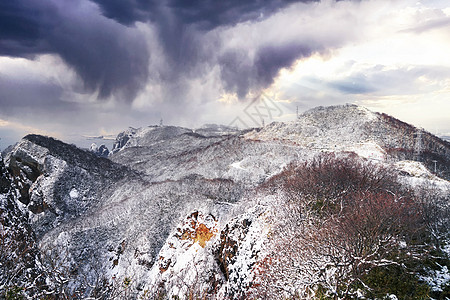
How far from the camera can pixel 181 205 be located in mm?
47344

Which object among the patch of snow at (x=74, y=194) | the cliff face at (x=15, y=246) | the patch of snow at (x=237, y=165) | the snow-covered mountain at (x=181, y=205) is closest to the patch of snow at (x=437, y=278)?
the snow-covered mountain at (x=181, y=205)

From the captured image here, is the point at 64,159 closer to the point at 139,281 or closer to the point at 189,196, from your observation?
the point at 189,196

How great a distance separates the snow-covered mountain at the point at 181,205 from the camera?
80.4 ft

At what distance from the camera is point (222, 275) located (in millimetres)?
27547

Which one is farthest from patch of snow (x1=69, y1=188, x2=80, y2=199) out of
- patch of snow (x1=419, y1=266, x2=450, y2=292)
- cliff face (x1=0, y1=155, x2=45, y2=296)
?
patch of snow (x1=419, y1=266, x2=450, y2=292)

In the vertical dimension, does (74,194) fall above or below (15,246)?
below

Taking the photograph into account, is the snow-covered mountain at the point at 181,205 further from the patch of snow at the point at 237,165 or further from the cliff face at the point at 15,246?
the patch of snow at the point at 237,165

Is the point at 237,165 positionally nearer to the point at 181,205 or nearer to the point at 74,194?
the point at 181,205

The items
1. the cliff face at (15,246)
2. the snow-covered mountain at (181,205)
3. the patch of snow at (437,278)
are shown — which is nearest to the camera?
the cliff face at (15,246)

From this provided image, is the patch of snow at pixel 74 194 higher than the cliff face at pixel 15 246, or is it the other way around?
the cliff face at pixel 15 246

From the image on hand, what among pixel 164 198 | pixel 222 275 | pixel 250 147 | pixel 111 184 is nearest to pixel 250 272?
pixel 222 275

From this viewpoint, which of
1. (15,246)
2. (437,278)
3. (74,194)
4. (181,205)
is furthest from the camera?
(74,194)

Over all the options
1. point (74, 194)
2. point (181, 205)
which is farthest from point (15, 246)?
point (74, 194)

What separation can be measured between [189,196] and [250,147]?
4053 centimetres
